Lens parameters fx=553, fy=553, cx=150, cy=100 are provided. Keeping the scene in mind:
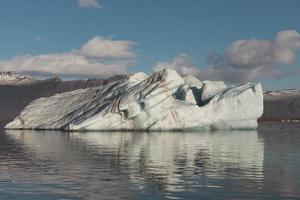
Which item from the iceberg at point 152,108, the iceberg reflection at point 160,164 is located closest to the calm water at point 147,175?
the iceberg reflection at point 160,164

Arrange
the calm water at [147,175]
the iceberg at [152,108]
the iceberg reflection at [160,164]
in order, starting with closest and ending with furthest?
the calm water at [147,175]
the iceberg reflection at [160,164]
the iceberg at [152,108]

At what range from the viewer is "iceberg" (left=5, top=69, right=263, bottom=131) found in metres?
54.5

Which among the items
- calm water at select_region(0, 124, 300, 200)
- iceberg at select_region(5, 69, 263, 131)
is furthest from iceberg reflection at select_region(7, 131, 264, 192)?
iceberg at select_region(5, 69, 263, 131)

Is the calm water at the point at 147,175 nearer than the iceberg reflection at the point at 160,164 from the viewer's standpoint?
Yes

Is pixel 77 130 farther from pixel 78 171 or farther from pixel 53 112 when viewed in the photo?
pixel 78 171

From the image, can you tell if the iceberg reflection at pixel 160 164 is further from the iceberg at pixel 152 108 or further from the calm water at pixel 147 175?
the iceberg at pixel 152 108

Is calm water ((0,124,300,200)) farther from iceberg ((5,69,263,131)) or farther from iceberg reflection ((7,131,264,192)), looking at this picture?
iceberg ((5,69,263,131))

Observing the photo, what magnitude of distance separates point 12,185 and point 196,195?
18.9 feet

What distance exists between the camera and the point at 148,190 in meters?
16.6

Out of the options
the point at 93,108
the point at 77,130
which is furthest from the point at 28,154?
the point at 93,108

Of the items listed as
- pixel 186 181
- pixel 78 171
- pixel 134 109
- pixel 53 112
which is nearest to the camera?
pixel 186 181

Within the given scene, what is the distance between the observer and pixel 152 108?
5453 centimetres

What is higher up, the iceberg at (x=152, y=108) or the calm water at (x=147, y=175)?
the iceberg at (x=152, y=108)

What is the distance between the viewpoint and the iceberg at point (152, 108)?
2146 inches
